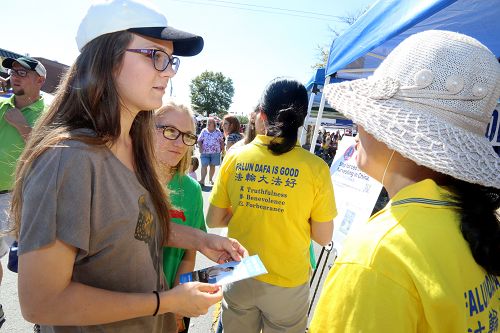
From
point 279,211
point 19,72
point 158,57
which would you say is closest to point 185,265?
point 279,211

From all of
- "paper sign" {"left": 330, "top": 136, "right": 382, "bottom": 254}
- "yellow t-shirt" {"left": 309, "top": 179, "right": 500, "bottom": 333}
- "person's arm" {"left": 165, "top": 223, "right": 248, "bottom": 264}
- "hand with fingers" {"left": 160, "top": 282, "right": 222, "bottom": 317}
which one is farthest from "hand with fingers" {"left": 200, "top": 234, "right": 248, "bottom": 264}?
"paper sign" {"left": 330, "top": 136, "right": 382, "bottom": 254}

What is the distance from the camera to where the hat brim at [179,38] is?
1.08 meters

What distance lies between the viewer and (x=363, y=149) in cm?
103

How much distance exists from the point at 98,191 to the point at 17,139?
2.76 metres

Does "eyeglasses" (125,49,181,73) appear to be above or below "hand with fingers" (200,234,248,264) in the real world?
above

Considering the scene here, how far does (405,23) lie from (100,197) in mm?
1966

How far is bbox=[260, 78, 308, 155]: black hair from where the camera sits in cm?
193

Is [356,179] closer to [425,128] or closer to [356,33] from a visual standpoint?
[356,33]

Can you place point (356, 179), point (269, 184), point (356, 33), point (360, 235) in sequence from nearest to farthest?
point (360, 235)
point (269, 184)
point (356, 33)
point (356, 179)

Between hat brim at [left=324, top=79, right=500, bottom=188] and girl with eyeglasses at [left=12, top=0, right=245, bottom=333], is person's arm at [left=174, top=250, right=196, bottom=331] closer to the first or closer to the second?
girl with eyeglasses at [left=12, top=0, right=245, bottom=333]

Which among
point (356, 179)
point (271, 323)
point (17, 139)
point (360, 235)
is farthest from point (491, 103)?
point (17, 139)

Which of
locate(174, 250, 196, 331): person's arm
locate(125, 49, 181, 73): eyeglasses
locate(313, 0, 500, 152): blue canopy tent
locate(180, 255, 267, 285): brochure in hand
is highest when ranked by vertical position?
locate(313, 0, 500, 152): blue canopy tent

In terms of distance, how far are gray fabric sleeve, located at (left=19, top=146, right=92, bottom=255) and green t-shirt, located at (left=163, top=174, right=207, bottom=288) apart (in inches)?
31.9

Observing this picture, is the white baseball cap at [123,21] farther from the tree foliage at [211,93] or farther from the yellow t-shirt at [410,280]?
the tree foliage at [211,93]
